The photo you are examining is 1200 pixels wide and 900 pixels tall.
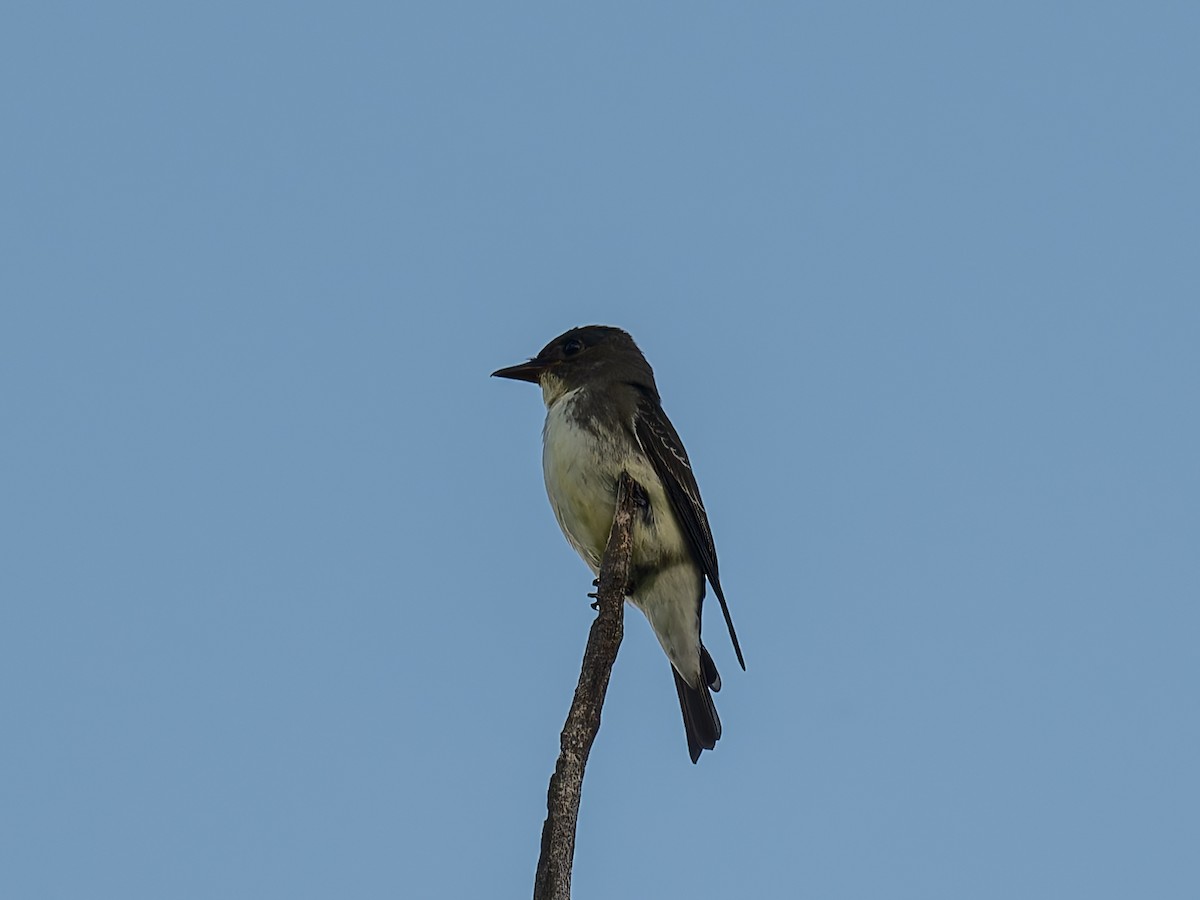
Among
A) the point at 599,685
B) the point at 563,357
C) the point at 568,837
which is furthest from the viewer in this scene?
the point at 563,357

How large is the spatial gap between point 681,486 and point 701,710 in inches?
59.4

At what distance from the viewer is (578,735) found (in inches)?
256

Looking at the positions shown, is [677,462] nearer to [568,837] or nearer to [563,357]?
[563,357]

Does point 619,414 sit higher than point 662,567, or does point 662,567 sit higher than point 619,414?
point 619,414

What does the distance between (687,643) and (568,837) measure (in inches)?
196

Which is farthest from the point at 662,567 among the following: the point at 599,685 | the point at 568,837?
the point at 568,837

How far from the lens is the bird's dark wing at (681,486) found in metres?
10.8

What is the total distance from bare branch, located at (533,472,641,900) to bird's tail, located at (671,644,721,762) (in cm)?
243

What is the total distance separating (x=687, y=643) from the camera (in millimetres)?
10859

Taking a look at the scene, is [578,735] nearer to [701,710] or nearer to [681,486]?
[701,710]

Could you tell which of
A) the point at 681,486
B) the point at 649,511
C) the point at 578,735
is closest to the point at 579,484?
the point at 649,511

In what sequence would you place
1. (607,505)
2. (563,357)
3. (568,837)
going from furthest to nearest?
(563,357) < (607,505) < (568,837)

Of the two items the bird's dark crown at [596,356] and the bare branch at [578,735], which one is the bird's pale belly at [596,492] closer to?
the bird's dark crown at [596,356]

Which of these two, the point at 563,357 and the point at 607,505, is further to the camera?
the point at 563,357
